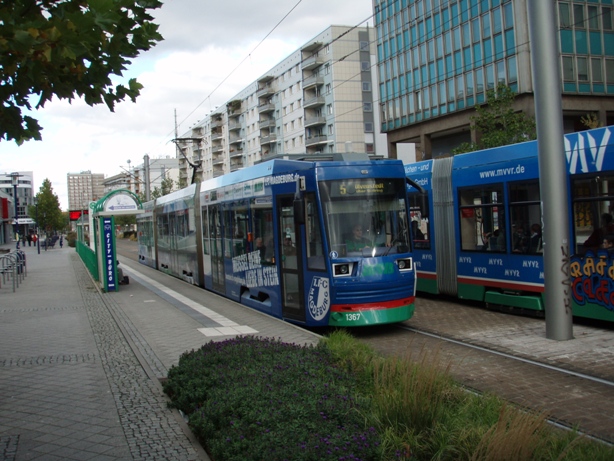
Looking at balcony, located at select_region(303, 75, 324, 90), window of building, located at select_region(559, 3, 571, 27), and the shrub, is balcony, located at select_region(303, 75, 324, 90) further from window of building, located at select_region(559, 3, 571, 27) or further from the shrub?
the shrub

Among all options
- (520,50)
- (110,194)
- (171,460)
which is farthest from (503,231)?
(520,50)

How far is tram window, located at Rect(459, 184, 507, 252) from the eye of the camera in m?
12.7

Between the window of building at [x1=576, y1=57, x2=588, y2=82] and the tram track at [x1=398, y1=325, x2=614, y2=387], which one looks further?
the window of building at [x1=576, y1=57, x2=588, y2=82]

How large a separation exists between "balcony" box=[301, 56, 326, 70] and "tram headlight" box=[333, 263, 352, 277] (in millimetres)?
63697

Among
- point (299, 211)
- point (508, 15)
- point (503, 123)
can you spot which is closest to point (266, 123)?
point (508, 15)

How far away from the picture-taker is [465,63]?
4422 cm

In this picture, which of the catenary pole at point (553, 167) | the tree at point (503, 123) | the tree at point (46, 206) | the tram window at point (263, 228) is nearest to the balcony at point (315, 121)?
the tree at point (46, 206)

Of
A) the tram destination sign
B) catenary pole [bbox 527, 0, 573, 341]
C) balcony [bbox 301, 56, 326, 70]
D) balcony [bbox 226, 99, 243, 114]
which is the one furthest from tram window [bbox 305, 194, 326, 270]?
balcony [bbox 226, 99, 243, 114]

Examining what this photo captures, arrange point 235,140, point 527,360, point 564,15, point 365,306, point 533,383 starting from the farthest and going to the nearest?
point 235,140 → point 564,15 → point 365,306 → point 527,360 → point 533,383

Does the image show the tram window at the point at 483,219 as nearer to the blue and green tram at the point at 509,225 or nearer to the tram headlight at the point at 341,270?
the blue and green tram at the point at 509,225

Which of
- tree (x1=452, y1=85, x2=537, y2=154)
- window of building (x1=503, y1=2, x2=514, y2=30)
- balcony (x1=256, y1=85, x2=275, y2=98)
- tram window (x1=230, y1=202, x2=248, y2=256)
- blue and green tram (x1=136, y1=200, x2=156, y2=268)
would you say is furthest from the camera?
balcony (x1=256, y1=85, x2=275, y2=98)

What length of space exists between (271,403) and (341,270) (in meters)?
5.60

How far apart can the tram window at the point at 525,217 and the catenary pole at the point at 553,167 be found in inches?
66.0

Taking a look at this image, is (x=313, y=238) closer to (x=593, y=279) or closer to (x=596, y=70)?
(x=593, y=279)
